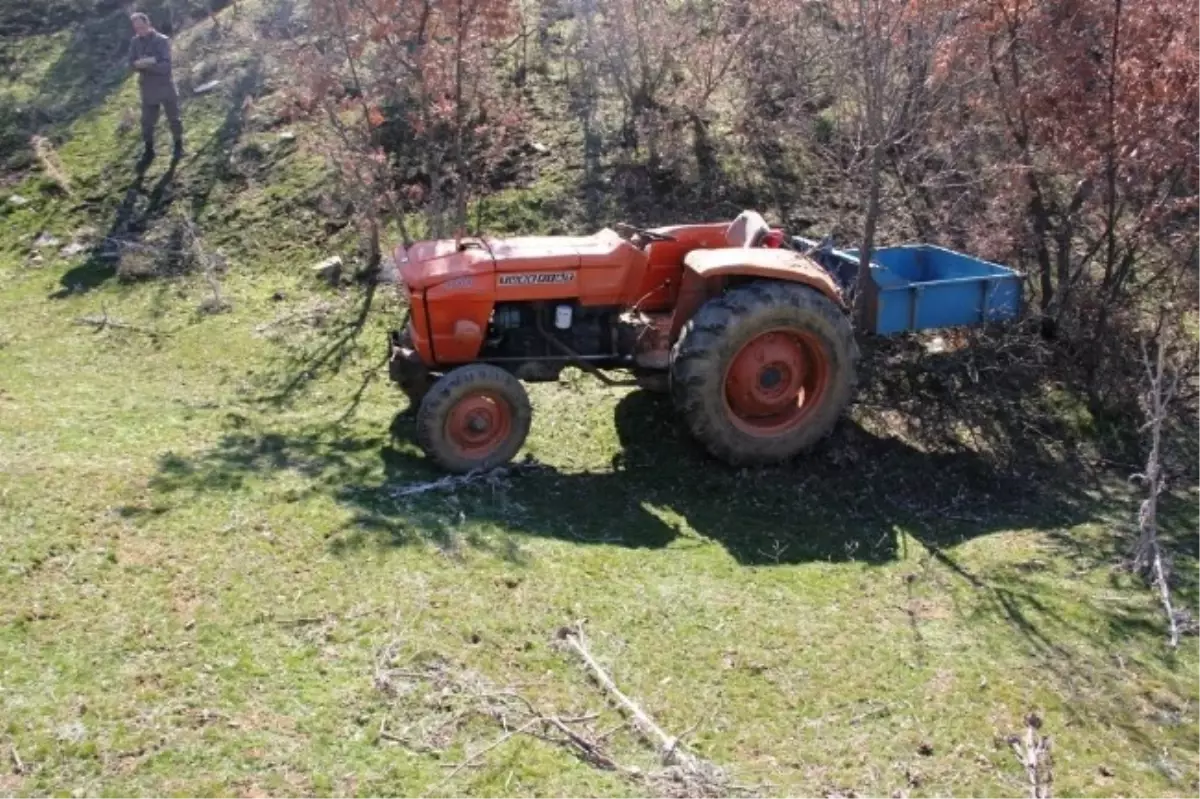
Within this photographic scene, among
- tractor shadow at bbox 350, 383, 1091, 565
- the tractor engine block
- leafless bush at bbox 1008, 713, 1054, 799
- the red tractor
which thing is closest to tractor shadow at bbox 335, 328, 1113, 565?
tractor shadow at bbox 350, 383, 1091, 565

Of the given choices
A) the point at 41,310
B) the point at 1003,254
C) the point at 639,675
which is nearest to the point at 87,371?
the point at 41,310

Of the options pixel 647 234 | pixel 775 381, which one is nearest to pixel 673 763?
pixel 775 381

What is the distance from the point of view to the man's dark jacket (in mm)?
11828

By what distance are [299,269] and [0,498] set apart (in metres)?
5.01

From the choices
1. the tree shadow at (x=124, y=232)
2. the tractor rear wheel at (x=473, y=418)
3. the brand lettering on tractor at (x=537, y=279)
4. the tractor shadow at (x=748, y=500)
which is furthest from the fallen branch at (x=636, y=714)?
the tree shadow at (x=124, y=232)

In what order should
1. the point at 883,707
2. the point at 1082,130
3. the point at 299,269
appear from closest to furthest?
1. the point at 883,707
2. the point at 1082,130
3. the point at 299,269

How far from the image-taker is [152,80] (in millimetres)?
11859

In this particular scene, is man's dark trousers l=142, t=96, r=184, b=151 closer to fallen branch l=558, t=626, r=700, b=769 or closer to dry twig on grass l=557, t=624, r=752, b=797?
fallen branch l=558, t=626, r=700, b=769

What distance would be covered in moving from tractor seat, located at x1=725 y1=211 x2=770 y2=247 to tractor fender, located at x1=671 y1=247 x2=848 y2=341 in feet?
0.45

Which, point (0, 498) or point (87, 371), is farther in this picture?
point (87, 371)

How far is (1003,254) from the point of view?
29.8ft

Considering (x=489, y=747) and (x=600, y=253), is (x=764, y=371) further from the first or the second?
(x=489, y=747)

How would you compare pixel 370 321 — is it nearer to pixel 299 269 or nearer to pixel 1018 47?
pixel 299 269

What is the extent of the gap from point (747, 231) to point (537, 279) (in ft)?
4.86
